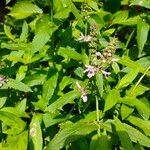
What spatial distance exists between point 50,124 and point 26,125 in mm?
203

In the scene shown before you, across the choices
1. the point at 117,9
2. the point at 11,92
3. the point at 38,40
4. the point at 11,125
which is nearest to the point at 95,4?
the point at 117,9

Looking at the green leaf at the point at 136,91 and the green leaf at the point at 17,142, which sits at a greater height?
the green leaf at the point at 136,91

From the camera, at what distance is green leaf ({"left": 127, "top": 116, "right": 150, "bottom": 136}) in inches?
104

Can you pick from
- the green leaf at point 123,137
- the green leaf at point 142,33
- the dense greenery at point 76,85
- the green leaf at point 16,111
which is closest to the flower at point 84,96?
the dense greenery at point 76,85

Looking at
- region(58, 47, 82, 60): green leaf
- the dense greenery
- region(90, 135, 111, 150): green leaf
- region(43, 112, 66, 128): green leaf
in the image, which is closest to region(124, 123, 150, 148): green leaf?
the dense greenery

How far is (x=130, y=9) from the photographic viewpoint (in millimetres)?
3498

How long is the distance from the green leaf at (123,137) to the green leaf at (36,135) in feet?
1.72

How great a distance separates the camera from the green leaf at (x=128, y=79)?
9.06 feet

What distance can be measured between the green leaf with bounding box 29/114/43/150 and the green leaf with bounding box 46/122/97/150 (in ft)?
0.82

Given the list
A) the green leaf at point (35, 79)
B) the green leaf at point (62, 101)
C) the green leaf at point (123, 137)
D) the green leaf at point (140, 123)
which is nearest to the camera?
the green leaf at point (123, 137)

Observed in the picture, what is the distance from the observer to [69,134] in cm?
238

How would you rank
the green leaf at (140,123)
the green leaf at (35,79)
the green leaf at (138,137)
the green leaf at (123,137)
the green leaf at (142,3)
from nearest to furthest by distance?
the green leaf at (123,137) → the green leaf at (138,137) → the green leaf at (140,123) → the green leaf at (35,79) → the green leaf at (142,3)

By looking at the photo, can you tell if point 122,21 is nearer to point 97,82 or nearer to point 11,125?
point 97,82

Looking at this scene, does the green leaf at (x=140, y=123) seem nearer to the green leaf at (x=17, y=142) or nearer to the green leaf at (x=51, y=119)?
the green leaf at (x=51, y=119)
